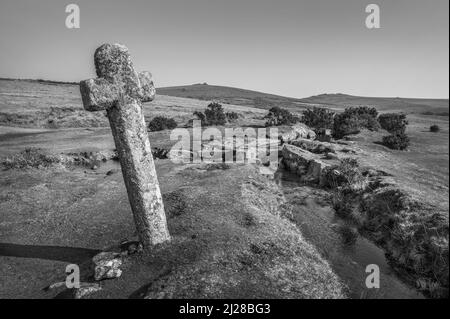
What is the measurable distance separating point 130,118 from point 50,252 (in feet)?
26.2

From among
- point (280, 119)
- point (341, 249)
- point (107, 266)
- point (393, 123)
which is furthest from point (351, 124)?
point (107, 266)

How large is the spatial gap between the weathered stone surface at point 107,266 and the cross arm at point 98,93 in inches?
221

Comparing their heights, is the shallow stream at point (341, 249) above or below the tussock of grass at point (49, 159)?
below

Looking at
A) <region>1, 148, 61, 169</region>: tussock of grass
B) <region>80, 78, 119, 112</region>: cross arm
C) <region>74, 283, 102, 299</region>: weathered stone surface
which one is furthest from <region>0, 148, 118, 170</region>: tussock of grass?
<region>74, 283, 102, 299</region>: weathered stone surface

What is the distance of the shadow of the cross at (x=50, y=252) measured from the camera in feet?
44.9

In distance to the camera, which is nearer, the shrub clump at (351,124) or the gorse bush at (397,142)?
the gorse bush at (397,142)

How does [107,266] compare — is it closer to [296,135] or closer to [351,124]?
[296,135]

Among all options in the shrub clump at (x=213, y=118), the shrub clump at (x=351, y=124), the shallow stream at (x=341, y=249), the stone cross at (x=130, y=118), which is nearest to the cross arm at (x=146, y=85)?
the stone cross at (x=130, y=118)

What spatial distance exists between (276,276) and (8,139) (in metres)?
43.5

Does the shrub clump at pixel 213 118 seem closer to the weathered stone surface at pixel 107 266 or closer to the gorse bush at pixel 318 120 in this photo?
the gorse bush at pixel 318 120

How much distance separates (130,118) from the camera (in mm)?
11078

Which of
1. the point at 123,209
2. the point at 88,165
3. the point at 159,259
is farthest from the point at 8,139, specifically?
the point at 159,259

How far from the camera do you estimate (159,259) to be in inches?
455

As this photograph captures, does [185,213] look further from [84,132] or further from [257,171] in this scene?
[84,132]
